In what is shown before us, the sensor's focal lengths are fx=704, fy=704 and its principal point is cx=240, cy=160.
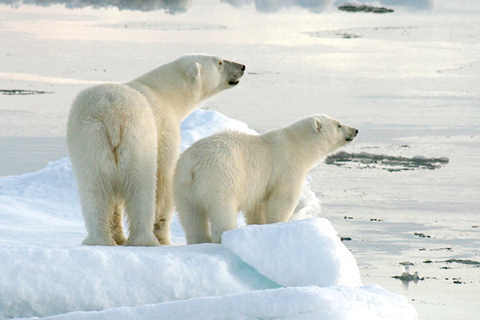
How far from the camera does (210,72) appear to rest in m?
6.43

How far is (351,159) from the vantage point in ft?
84.0

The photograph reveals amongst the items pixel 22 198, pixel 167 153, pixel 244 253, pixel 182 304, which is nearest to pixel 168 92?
pixel 167 153

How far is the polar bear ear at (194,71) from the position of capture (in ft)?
20.7

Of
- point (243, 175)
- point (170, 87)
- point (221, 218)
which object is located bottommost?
point (221, 218)

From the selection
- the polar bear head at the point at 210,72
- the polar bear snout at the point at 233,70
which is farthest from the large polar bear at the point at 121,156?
the polar bear snout at the point at 233,70

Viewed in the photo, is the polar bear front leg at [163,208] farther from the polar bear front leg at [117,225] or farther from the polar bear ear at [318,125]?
the polar bear ear at [318,125]

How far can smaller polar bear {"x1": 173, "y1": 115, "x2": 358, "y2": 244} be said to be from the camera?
5645 mm

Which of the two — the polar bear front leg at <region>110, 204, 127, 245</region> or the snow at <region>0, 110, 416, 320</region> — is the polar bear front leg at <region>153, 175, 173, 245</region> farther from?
the snow at <region>0, 110, 416, 320</region>

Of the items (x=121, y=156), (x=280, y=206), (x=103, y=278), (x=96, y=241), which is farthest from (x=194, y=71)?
(x=103, y=278)

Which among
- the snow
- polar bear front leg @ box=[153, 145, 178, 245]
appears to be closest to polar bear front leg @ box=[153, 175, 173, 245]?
polar bear front leg @ box=[153, 145, 178, 245]

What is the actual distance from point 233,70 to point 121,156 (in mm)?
1557

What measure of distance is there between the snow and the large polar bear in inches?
16.2

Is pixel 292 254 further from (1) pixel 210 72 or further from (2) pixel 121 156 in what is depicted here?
(1) pixel 210 72

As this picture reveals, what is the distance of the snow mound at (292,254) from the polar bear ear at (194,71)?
165 centimetres
